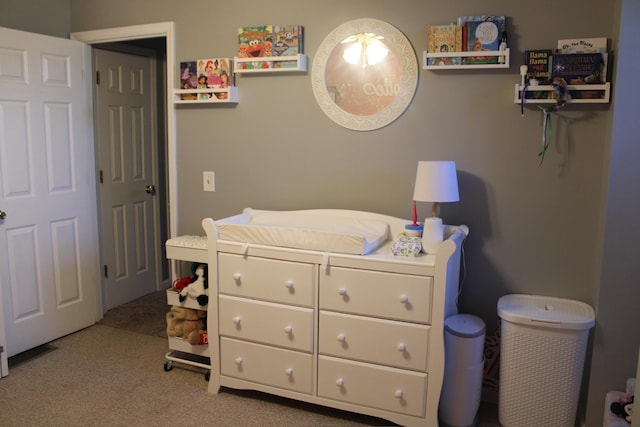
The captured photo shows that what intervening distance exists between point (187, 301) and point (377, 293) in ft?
3.86

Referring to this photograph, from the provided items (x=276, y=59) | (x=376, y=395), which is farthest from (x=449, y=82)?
(x=376, y=395)

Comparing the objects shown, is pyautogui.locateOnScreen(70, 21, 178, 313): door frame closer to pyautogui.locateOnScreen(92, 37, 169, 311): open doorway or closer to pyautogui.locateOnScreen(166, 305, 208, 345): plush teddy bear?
pyautogui.locateOnScreen(92, 37, 169, 311): open doorway

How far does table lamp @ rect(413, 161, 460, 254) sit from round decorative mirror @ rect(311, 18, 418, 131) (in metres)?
0.43

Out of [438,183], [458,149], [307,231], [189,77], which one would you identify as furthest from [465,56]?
[189,77]

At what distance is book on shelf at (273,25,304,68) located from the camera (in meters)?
2.79

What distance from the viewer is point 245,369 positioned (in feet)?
8.69

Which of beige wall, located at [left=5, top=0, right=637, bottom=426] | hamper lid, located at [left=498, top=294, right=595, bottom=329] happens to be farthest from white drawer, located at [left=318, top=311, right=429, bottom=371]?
beige wall, located at [left=5, top=0, right=637, bottom=426]

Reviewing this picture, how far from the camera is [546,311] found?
2375 millimetres

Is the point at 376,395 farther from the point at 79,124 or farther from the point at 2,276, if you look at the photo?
the point at 79,124

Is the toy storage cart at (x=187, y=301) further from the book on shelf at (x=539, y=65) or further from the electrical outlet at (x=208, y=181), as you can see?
the book on shelf at (x=539, y=65)

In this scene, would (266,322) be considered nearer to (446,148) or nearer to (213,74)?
(446,148)

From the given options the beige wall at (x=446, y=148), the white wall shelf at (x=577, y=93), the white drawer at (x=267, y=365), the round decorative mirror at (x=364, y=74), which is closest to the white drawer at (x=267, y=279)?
the white drawer at (x=267, y=365)

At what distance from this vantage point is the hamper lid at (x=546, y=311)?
7.41 feet

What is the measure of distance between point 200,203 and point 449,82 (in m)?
1.63
